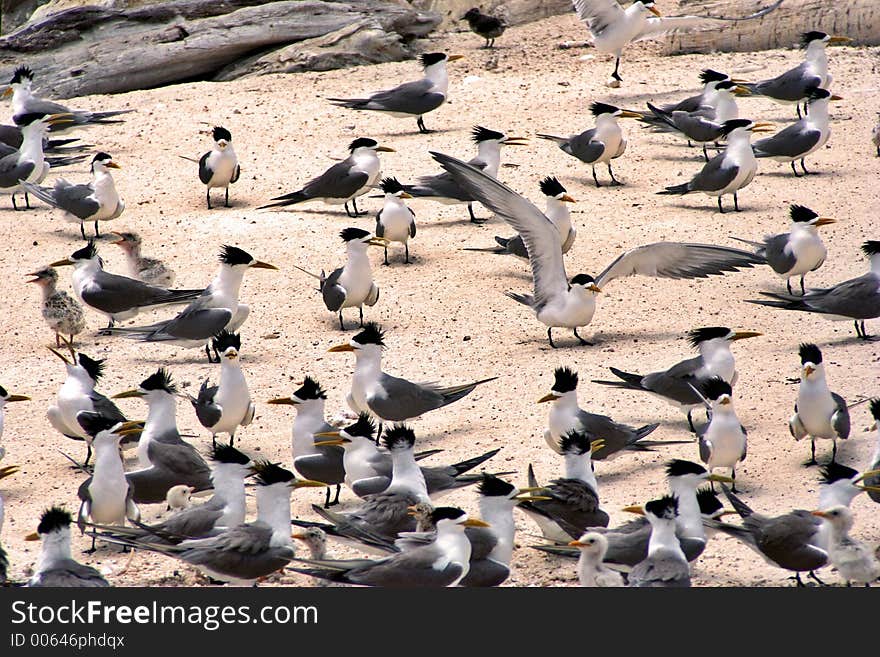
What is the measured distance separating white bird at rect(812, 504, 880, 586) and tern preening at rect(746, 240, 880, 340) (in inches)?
119

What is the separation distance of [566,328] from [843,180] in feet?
11.8

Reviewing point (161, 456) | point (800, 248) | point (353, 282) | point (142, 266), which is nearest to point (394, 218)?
point (353, 282)

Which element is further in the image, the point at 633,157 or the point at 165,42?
the point at 165,42

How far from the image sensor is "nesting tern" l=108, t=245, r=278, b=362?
8.39m

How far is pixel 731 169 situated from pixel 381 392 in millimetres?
4395

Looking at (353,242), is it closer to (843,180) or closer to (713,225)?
(713,225)

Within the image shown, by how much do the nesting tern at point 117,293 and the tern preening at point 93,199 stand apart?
5.23ft

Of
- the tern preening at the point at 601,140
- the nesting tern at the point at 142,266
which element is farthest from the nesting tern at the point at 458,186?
the nesting tern at the point at 142,266

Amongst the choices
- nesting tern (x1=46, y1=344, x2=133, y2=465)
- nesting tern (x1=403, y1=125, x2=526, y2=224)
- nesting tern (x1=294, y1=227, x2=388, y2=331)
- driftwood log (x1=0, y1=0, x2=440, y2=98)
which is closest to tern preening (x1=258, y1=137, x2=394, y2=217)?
nesting tern (x1=403, y1=125, x2=526, y2=224)

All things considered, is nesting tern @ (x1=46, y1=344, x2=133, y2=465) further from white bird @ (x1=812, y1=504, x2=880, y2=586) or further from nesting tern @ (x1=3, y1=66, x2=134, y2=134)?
nesting tern @ (x1=3, y1=66, x2=134, y2=134)

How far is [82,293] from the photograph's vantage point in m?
8.91

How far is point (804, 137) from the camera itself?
1099 centimetres

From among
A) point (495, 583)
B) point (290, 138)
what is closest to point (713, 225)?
point (290, 138)

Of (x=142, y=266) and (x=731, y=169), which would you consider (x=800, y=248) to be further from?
(x=142, y=266)
